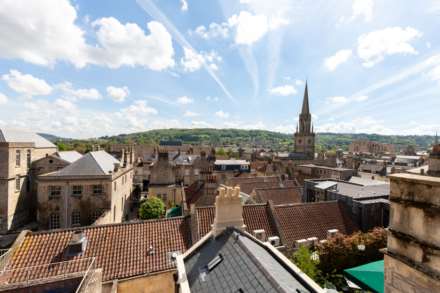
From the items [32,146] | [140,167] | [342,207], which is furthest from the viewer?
[140,167]

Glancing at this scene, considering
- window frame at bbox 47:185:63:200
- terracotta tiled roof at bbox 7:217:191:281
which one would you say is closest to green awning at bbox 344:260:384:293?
terracotta tiled roof at bbox 7:217:191:281

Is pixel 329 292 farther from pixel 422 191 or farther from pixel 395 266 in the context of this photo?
pixel 422 191

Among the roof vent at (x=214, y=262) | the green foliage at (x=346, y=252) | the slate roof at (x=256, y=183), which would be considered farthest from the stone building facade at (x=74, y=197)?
the green foliage at (x=346, y=252)

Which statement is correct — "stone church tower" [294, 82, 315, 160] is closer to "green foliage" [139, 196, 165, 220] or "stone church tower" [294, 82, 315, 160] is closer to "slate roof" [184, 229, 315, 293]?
"green foliage" [139, 196, 165, 220]

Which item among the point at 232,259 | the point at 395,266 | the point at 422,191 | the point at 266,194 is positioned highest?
the point at 422,191

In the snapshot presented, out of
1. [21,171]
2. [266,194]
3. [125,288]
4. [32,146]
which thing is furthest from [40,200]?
[266,194]

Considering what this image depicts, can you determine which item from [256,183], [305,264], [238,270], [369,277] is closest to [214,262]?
[238,270]

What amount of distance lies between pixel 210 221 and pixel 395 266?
45.7ft

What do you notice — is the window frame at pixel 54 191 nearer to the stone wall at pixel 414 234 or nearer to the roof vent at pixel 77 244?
the roof vent at pixel 77 244

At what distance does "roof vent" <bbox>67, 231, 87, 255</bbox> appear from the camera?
1327 cm

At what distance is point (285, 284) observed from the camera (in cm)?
656

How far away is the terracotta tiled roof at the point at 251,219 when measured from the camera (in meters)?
16.7

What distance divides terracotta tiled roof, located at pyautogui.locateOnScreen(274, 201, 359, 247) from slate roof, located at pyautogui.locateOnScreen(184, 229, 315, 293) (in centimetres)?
874

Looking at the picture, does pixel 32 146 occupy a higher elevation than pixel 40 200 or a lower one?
higher
